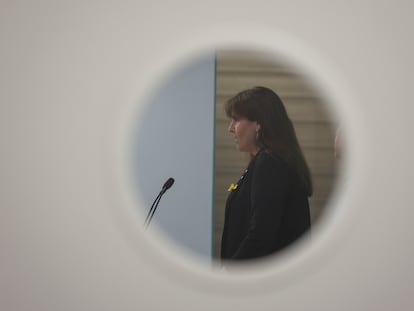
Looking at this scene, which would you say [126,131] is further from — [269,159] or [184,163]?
[269,159]

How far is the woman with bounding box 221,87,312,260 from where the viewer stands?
78 cm

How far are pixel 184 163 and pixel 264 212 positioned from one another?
123 mm

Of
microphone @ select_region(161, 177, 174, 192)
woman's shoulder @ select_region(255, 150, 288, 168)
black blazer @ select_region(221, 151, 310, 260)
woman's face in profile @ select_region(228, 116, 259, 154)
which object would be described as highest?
woman's face in profile @ select_region(228, 116, 259, 154)

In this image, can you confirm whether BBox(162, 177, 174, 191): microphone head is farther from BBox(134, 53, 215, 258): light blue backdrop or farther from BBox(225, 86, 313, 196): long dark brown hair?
BBox(225, 86, 313, 196): long dark brown hair

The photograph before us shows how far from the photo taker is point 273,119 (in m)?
0.79

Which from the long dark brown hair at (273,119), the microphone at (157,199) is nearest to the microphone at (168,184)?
the microphone at (157,199)

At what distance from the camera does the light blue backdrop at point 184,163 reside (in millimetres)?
776

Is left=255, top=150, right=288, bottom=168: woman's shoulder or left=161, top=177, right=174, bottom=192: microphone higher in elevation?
left=255, top=150, right=288, bottom=168: woman's shoulder

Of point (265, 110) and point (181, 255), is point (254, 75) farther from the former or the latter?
point (181, 255)

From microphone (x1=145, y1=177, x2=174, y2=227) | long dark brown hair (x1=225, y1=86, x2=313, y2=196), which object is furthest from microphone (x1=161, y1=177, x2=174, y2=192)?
long dark brown hair (x1=225, y1=86, x2=313, y2=196)

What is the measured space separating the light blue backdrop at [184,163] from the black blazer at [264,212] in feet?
0.10

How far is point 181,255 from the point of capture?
0.78m

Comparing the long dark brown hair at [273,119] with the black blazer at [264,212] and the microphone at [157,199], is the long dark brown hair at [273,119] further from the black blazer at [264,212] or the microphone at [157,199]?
the microphone at [157,199]

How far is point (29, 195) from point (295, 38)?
403 mm
